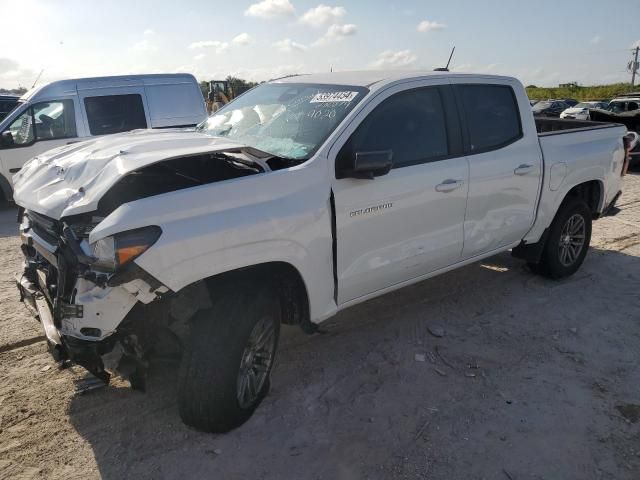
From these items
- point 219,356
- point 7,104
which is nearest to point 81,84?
point 7,104

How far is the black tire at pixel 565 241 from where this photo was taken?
5.04 metres

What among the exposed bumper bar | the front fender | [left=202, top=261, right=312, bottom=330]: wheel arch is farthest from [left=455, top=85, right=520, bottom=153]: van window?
the exposed bumper bar

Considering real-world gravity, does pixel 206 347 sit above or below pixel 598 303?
above

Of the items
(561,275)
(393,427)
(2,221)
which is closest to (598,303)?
(561,275)

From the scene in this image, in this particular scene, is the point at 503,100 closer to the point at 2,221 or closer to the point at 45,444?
the point at 45,444

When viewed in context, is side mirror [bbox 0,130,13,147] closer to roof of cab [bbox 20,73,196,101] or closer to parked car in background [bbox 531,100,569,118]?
roof of cab [bbox 20,73,196,101]

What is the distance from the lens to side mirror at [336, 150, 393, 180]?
308 centimetres

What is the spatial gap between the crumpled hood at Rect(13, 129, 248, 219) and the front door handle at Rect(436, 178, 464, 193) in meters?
1.48

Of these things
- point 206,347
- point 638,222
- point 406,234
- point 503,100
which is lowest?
point 638,222

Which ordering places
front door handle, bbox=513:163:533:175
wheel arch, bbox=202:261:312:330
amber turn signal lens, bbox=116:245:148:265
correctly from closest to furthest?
1. amber turn signal lens, bbox=116:245:148:265
2. wheel arch, bbox=202:261:312:330
3. front door handle, bbox=513:163:533:175

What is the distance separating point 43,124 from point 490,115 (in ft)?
Answer: 23.0

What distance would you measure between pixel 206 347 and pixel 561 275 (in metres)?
3.93

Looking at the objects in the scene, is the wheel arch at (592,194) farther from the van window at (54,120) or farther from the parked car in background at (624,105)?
the parked car in background at (624,105)

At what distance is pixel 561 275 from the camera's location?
5.24 metres
